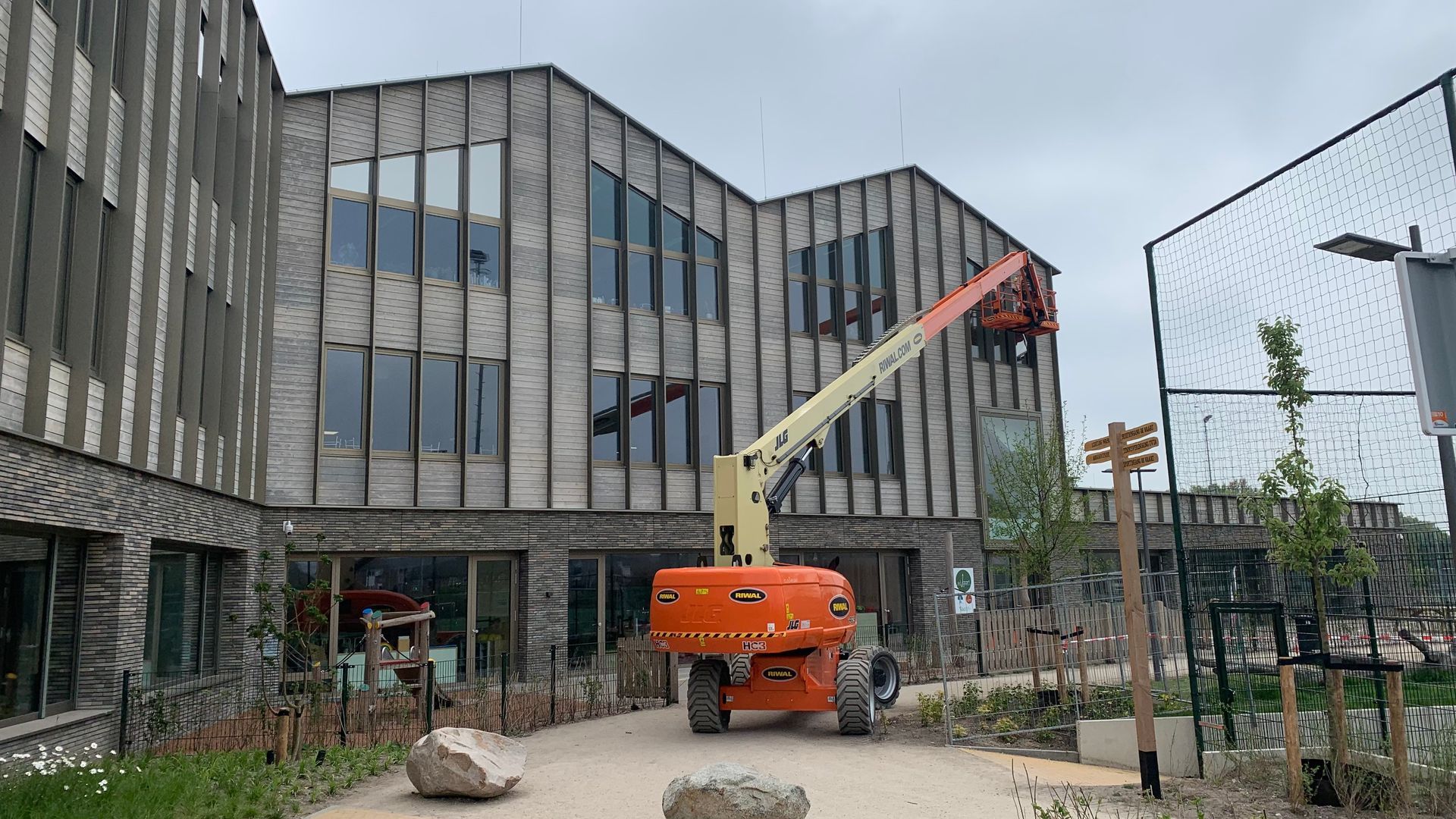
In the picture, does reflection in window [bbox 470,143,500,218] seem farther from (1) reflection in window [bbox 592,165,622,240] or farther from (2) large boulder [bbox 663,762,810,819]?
(2) large boulder [bbox 663,762,810,819]

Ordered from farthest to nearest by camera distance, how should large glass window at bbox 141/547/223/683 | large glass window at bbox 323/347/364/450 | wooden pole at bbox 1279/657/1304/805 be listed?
large glass window at bbox 323/347/364/450
large glass window at bbox 141/547/223/683
wooden pole at bbox 1279/657/1304/805

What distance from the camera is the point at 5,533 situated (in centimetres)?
1023

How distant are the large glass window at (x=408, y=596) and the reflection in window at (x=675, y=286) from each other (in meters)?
7.17

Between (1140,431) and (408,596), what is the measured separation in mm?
13766

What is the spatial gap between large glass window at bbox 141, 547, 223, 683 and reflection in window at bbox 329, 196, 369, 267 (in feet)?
19.8

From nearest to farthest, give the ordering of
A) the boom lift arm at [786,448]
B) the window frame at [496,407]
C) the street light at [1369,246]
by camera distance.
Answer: the street light at [1369,246] → the boom lift arm at [786,448] → the window frame at [496,407]

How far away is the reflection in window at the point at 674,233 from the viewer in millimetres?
23250

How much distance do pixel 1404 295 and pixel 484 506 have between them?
56.8 feet

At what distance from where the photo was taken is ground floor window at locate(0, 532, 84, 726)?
1038 cm

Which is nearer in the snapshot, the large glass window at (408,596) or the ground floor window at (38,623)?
the ground floor window at (38,623)

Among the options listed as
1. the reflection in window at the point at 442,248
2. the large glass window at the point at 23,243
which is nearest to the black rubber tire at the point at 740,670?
Result: the large glass window at the point at 23,243

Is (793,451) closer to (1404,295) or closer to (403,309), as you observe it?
(403,309)

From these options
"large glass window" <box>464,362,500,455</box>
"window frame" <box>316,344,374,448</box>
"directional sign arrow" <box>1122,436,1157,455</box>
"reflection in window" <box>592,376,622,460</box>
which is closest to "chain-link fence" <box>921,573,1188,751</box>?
"directional sign arrow" <box>1122,436,1157,455</box>

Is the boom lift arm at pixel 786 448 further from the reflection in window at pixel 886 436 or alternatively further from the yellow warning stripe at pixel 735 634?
the reflection in window at pixel 886 436
